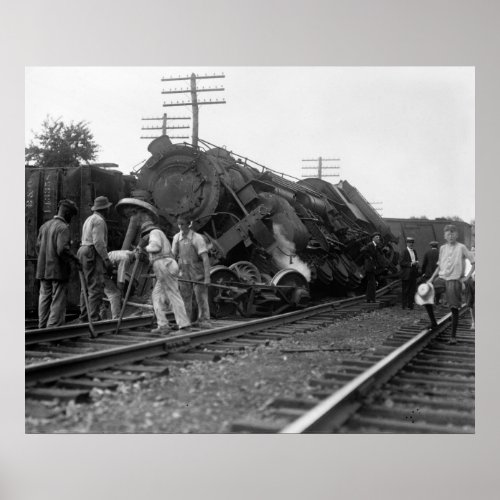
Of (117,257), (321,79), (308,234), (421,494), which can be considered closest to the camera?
(421,494)

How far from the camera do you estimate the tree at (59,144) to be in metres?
4.91

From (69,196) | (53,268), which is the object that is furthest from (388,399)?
(69,196)

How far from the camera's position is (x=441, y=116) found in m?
4.99

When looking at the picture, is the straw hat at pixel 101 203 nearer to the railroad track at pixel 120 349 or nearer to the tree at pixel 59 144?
the tree at pixel 59 144

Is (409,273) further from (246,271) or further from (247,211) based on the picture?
(247,211)

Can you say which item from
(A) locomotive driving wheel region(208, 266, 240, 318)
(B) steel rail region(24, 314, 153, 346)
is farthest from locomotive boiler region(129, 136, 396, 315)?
(B) steel rail region(24, 314, 153, 346)

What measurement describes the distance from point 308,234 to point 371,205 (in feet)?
3.95

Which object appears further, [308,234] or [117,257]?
[308,234]

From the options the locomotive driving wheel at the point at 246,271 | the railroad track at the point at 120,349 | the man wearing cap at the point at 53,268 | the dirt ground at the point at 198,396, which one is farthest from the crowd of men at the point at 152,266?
the dirt ground at the point at 198,396

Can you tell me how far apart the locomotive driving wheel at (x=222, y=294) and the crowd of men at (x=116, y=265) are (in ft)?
0.40

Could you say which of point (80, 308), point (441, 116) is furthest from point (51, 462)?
point (441, 116)

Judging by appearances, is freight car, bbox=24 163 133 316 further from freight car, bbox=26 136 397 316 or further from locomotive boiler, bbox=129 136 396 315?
locomotive boiler, bbox=129 136 396 315
